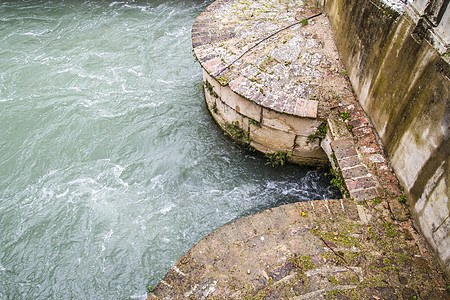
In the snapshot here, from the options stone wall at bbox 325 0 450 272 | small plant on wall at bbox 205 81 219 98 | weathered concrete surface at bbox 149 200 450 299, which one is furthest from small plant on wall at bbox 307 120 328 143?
small plant on wall at bbox 205 81 219 98

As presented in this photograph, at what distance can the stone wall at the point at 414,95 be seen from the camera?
2.93 m

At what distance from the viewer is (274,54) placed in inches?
202

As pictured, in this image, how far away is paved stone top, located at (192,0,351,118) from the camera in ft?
15.0

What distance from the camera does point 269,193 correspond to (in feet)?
16.4

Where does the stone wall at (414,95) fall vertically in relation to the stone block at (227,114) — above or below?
above

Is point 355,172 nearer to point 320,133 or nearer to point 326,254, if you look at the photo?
point 320,133

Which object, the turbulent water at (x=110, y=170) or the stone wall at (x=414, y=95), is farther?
the turbulent water at (x=110, y=170)

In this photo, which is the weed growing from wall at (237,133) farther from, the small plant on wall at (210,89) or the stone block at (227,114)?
the small plant on wall at (210,89)

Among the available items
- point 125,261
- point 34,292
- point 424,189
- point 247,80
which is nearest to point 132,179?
point 125,261

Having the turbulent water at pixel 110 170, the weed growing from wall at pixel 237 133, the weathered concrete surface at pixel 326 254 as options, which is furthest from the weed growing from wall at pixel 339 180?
the weed growing from wall at pixel 237 133

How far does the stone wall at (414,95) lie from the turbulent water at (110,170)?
64.0 inches

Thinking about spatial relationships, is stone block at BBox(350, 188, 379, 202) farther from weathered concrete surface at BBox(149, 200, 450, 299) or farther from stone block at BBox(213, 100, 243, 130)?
stone block at BBox(213, 100, 243, 130)

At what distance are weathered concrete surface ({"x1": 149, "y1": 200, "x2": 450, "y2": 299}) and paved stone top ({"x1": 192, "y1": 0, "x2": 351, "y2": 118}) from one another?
1.65 m

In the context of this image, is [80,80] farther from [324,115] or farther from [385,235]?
[385,235]
